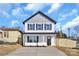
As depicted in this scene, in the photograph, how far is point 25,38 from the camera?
44.7 feet

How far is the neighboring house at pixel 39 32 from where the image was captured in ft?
44.1

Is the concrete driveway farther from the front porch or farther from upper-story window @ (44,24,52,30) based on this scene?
upper-story window @ (44,24,52,30)

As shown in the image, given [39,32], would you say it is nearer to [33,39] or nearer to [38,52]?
[33,39]

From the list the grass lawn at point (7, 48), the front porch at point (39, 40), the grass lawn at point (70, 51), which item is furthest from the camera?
the front porch at point (39, 40)

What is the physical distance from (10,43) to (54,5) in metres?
2.05

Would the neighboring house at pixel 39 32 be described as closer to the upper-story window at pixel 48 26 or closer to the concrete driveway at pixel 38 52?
the upper-story window at pixel 48 26

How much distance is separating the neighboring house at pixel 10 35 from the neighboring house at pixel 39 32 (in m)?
0.29

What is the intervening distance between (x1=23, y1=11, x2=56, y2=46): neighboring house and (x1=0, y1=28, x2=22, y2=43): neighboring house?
0.94 ft

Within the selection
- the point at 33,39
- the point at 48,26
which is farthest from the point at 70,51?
the point at 33,39

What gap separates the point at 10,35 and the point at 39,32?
1035mm

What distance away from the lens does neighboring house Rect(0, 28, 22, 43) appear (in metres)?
13.4

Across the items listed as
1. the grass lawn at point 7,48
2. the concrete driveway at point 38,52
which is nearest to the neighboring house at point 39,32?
the concrete driveway at point 38,52

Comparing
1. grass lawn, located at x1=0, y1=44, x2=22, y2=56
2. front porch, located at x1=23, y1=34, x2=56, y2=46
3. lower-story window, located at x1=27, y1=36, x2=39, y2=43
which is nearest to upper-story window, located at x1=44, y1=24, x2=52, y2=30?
front porch, located at x1=23, y1=34, x2=56, y2=46

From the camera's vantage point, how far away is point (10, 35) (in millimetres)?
13461
